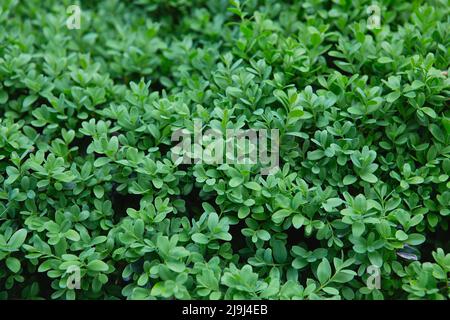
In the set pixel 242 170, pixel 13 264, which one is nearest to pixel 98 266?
pixel 13 264

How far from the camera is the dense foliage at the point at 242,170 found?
2230 mm

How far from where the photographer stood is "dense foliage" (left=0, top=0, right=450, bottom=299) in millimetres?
2230

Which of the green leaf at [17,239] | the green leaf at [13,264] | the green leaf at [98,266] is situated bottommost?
the green leaf at [13,264]

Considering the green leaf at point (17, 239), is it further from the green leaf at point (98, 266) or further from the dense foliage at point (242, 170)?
the green leaf at point (98, 266)

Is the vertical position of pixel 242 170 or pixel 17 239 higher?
pixel 242 170

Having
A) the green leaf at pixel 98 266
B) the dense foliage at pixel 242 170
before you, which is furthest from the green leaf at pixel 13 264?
the green leaf at pixel 98 266

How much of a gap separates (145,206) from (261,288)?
544mm

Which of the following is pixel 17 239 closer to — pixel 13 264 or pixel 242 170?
pixel 13 264

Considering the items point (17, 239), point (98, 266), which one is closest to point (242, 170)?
point (98, 266)

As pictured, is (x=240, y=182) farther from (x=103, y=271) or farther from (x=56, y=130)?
(x=56, y=130)

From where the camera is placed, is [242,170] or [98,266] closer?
[98,266]

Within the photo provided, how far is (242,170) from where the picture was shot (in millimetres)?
2320

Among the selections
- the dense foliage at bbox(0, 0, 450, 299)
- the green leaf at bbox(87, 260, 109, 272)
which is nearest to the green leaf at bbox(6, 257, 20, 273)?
the dense foliage at bbox(0, 0, 450, 299)

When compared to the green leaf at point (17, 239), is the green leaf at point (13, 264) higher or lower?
lower
